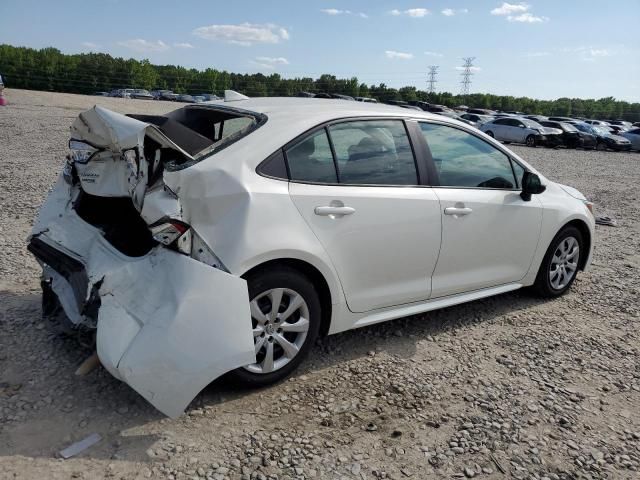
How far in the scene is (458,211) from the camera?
3998 mm

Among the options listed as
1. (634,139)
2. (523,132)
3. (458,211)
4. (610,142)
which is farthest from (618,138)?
(458,211)

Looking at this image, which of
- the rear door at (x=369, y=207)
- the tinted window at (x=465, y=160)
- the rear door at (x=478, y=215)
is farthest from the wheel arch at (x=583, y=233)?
the rear door at (x=369, y=207)

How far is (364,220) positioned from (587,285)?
331 centimetres

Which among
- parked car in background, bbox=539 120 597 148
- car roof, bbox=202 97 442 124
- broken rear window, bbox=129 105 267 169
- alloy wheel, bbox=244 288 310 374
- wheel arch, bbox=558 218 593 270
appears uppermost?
car roof, bbox=202 97 442 124

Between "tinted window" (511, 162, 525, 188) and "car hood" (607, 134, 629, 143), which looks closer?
"tinted window" (511, 162, 525, 188)

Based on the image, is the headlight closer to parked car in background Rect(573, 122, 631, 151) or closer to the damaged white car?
the damaged white car

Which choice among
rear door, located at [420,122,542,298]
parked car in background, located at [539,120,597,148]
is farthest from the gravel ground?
parked car in background, located at [539,120,597,148]

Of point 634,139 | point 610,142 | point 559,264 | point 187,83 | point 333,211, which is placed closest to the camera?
point 333,211

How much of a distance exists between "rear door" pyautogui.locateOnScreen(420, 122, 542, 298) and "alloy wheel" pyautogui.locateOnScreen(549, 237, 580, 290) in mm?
472

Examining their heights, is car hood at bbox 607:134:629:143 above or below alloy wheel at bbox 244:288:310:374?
above

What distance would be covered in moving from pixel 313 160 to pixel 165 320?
1.35 m

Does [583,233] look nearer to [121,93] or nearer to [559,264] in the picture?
[559,264]

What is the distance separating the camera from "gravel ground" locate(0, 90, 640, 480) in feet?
8.93

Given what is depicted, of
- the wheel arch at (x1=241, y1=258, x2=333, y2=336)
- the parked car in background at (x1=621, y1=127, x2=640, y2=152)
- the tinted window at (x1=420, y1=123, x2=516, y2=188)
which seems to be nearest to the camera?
the wheel arch at (x1=241, y1=258, x2=333, y2=336)
